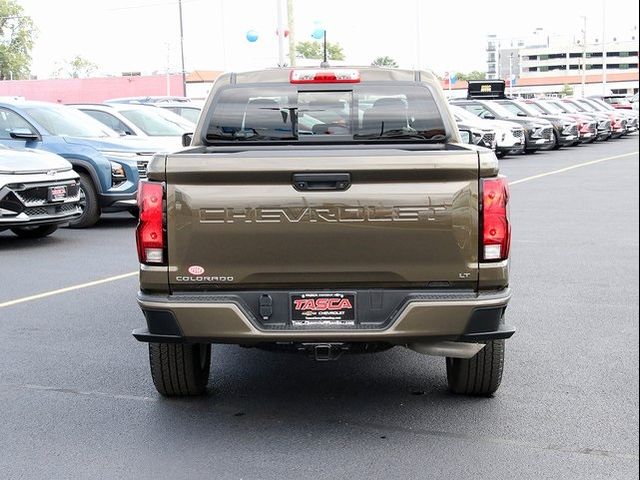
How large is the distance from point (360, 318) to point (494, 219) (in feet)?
2.61

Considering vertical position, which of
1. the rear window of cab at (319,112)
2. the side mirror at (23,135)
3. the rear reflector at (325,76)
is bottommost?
the side mirror at (23,135)

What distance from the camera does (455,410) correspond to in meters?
5.32

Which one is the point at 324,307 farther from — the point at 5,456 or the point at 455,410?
the point at 5,456

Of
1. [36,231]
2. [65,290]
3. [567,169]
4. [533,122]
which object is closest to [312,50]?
[533,122]

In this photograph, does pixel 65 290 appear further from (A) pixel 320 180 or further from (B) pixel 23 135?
(B) pixel 23 135

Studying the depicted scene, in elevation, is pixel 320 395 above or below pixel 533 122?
below

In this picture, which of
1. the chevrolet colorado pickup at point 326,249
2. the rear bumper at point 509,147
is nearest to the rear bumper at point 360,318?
the chevrolet colorado pickup at point 326,249

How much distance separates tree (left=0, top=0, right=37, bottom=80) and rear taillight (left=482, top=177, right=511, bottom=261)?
95.9m

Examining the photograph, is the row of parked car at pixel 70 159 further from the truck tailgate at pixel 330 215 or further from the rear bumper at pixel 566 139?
the rear bumper at pixel 566 139

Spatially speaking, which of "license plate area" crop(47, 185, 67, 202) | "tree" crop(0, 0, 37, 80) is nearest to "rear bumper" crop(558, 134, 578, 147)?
"license plate area" crop(47, 185, 67, 202)

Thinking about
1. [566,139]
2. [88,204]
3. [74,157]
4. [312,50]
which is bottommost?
[566,139]

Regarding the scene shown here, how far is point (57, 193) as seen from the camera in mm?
11922

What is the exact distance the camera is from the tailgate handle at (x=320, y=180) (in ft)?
15.3

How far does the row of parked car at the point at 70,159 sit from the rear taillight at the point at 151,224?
283 inches
